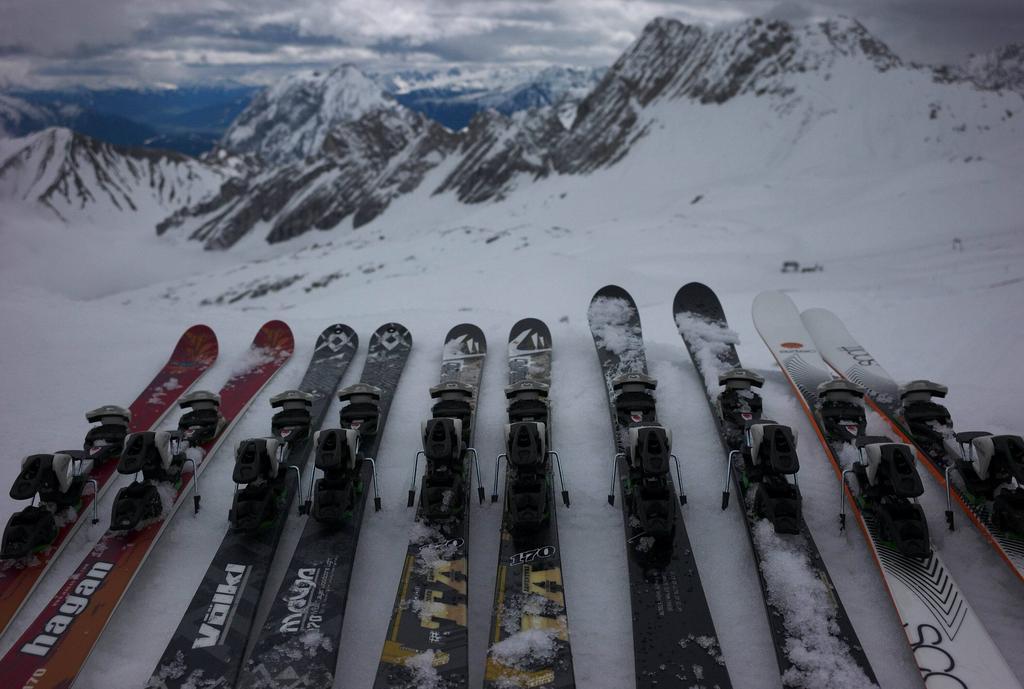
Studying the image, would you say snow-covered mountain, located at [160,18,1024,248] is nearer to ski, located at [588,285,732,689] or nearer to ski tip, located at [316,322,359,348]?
ski, located at [588,285,732,689]

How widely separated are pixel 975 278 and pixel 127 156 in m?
191

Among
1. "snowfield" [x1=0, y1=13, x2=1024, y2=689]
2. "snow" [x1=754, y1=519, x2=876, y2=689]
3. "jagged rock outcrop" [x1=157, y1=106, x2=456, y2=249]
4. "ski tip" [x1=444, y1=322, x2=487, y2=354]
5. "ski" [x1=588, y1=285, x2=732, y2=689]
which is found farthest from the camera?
"jagged rock outcrop" [x1=157, y1=106, x2=456, y2=249]

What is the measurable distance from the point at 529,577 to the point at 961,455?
3884 mm

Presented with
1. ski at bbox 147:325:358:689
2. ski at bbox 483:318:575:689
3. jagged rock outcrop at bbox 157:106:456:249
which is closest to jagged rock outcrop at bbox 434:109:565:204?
jagged rock outcrop at bbox 157:106:456:249

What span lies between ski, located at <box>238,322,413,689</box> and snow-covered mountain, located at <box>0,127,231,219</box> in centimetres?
16625

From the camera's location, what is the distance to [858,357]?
7395mm

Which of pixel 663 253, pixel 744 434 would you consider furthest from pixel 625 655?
pixel 663 253

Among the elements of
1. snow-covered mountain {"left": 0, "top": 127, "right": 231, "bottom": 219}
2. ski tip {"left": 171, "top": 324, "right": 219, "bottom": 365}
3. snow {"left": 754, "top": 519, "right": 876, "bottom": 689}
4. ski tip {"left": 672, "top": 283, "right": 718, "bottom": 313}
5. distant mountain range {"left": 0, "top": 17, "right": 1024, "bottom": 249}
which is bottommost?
snow {"left": 754, "top": 519, "right": 876, "bottom": 689}

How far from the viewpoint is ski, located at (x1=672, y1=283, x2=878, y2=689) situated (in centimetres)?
371

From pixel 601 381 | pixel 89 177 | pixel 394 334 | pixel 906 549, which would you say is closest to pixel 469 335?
pixel 394 334

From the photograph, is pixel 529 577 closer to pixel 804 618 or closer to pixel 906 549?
pixel 804 618

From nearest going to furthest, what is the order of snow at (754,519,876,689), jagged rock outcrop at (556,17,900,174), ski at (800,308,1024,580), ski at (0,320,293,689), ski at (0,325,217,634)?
snow at (754,519,876,689) < ski at (0,320,293,689) < ski at (800,308,1024,580) < ski at (0,325,217,634) < jagged rock outcrop at (556,17,900,174)

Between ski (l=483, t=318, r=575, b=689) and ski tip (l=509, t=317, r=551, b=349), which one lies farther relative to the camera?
ski tip (l=509, t=317, r=551, b=349)

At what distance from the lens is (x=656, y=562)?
447 centimetres
